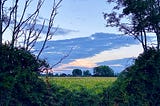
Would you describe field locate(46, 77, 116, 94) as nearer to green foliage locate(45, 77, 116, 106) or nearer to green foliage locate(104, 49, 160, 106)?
green foliage locate(45, 77, 116, 106)

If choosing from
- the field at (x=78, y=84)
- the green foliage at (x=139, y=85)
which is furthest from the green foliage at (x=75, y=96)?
the green foliage at (x=139, y=85)

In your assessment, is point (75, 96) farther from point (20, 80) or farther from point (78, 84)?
point (20, 80)

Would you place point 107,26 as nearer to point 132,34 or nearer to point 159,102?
point 132,34

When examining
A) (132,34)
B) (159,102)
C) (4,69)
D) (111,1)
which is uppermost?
(111,1)

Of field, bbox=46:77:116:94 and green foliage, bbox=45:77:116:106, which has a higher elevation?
field, bbox=46:77:116:94

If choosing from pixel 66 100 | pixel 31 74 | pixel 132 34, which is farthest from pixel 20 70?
pixel 132 34

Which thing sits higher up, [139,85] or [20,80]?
[20,80]

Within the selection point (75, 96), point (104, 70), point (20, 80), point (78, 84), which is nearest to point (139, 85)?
point (78, 84)

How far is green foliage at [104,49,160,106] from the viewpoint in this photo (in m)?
13.4

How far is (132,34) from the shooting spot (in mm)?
42594

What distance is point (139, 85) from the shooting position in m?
13.7

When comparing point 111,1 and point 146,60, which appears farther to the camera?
point 111,1

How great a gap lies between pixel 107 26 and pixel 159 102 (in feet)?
99.5

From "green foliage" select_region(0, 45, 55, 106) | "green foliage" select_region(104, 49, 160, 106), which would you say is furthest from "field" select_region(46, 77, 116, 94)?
"green foliage" select_region(0, 45, 55, 106)
